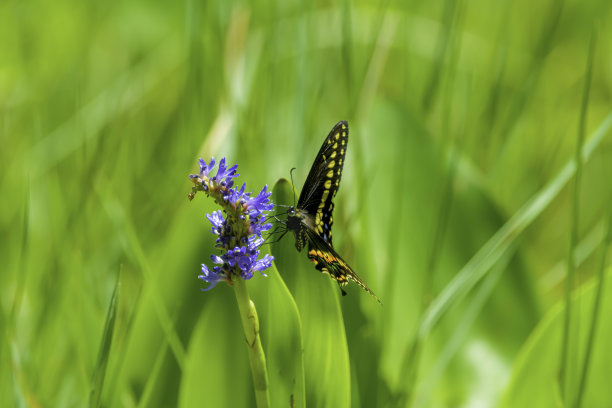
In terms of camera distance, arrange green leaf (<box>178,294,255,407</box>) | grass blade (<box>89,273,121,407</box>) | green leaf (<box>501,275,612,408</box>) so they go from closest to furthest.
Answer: grass blade (<box>89,273,121,407</box>)
green leaf (<box>178,294,255,407</box>)
green leaf (<box>501,275,612,408</box>)

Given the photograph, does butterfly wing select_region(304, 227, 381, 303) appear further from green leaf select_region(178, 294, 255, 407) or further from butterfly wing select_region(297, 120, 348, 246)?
green leaf select_region(178, 294, 255, 407)

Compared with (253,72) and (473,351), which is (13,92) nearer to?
(253,72)

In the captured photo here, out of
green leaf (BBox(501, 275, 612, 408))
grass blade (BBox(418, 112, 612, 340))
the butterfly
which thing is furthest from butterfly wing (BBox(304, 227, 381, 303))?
green leaf (BBox(501, 275, 612, 408))

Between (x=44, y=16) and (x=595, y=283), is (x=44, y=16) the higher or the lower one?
the higher one

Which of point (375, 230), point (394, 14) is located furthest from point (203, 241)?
point (394, 14)

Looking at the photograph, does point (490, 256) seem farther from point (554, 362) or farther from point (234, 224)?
point (234, 224)

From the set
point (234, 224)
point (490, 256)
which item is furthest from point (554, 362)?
point (234, 224)
